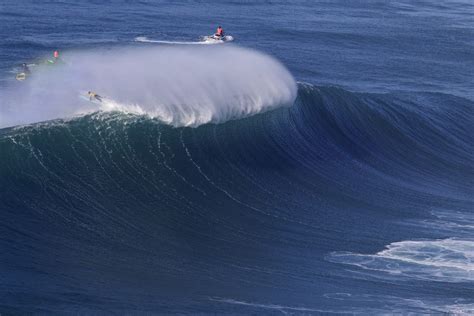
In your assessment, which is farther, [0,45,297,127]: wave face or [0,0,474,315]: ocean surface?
[0,45,297,127]: wave face

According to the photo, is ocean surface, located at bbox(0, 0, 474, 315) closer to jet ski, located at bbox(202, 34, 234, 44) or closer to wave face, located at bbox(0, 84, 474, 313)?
wave face, located at bbox(0, 84, 474, 313)

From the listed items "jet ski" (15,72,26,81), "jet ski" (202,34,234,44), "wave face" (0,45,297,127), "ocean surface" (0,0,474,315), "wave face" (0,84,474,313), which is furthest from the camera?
"jet ski" (202,34,234,44)

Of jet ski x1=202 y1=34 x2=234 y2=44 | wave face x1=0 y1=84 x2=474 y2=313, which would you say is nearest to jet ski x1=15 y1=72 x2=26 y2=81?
wave face x1=0 y1=84 x2=474 y2=313

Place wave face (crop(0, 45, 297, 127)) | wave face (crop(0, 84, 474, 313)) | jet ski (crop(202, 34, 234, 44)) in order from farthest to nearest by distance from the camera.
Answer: jet ski (crop(202, 34, 234, 44))
wave face (crop(0, 45, 297, 127))
wave face (crop(0, 84, 474, 313))

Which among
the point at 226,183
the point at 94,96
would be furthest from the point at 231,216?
the point at 94,96

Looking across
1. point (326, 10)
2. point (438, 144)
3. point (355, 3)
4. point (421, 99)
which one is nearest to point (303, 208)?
point (438, 144)

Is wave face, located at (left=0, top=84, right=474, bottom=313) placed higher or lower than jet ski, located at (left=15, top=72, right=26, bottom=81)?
lower
